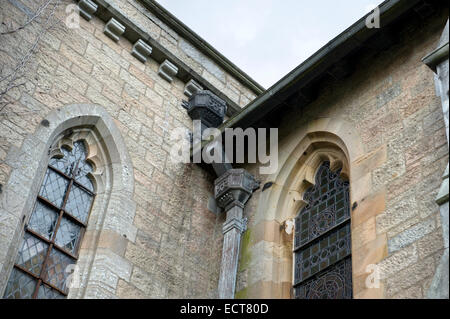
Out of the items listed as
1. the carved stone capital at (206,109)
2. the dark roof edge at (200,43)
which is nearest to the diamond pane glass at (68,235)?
the carved stone capital at (206,109)

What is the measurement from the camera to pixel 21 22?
8.81 meters

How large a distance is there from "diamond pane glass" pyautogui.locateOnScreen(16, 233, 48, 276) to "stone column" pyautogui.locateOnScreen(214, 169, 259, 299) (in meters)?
1.84

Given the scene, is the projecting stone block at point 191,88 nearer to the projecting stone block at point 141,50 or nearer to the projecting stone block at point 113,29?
the projecting stone block at point 141,50

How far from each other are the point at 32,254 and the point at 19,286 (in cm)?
37

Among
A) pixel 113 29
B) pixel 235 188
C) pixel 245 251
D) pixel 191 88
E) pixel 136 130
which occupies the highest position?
pixel 113 29

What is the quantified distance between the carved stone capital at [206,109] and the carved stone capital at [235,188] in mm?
1112

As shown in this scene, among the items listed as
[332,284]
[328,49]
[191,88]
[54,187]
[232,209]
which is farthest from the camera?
[191,88]

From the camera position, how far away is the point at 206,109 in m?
10.2

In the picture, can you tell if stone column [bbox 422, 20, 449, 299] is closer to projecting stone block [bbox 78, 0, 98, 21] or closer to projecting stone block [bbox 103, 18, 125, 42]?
projecting stone block [bbox 103, 18, 125, 42]

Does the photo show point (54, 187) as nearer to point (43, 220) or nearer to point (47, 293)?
point (43, 220)

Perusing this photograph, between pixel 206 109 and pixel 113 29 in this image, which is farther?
pixel 206 109

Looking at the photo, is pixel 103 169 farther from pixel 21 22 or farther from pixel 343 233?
pixel 343 233

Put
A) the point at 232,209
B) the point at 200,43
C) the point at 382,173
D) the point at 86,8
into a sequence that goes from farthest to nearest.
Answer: the point at 200,43, the point at 86,8, the point at 232,209, the point at 382,173

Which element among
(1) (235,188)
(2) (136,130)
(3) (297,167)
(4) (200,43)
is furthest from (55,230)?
(4) (200,43)
